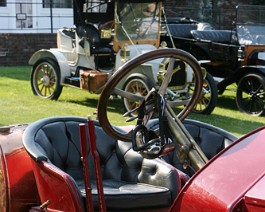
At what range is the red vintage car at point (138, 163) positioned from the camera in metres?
2.34

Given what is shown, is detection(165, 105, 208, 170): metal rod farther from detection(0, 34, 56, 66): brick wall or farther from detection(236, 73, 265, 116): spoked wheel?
detection(0, 34, 56, 66): brick wall

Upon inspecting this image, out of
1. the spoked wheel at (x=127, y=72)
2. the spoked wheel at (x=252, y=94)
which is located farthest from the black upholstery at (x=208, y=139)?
the spoked wheel at (x=252, y=94)

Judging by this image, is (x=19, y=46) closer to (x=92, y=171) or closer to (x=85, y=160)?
(x=92, y=171)

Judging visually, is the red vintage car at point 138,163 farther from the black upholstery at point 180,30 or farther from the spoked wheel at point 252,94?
the black upholstery at point 180,30

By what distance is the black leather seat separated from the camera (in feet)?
11.1

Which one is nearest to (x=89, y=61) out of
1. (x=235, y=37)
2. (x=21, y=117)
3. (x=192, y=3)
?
(x=21, y=117)

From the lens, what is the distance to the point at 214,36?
11836mm

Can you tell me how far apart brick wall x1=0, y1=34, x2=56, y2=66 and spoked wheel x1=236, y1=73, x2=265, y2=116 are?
7797 millimetres

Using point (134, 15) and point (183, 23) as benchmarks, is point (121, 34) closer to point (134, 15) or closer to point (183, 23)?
point (134, 15)

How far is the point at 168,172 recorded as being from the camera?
12.1 ft

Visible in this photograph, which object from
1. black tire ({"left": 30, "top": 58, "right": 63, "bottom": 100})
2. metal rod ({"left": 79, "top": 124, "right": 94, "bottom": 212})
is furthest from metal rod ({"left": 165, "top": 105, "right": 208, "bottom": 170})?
black tire ({"left": 30, "top": 58, "right": 63, "bottom": 100})

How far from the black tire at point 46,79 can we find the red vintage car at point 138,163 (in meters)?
6.29

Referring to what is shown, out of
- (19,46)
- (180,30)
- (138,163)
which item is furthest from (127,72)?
(19,46)

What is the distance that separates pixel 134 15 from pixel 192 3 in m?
10.3
